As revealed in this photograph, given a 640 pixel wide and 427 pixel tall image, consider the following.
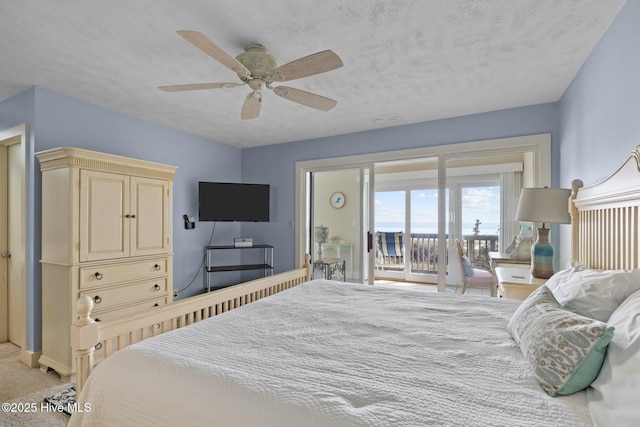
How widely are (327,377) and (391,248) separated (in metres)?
5.55

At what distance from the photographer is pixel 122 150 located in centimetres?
343

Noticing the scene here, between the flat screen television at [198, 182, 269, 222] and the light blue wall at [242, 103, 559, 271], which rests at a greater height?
the light blue wall at [242, 103, 559, 271]

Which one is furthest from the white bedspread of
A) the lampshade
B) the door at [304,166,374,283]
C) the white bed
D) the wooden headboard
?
the door at [304,166,374,283]

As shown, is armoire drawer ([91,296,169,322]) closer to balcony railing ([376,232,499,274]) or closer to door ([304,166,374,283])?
door ([304,166,374,283])

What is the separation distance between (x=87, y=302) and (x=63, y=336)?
1.75 metres

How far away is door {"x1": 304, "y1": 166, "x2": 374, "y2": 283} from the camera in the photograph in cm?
429

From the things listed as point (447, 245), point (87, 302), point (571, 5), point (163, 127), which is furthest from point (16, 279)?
point (571, 5)

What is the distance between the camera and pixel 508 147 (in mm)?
3344

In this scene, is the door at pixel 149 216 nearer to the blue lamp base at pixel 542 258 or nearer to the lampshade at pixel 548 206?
the lampshade at pixel 548 206

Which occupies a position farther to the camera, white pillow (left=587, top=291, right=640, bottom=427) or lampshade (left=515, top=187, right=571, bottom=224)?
lampshade (left=515, top=187, right=571, bottom=224)

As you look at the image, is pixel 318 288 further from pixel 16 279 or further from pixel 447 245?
pixel 16 279

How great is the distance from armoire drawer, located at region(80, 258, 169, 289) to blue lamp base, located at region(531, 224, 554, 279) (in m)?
3.46

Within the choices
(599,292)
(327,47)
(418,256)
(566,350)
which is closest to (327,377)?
(566,350)

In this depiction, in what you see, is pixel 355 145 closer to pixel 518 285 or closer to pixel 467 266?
pixel 467 266
